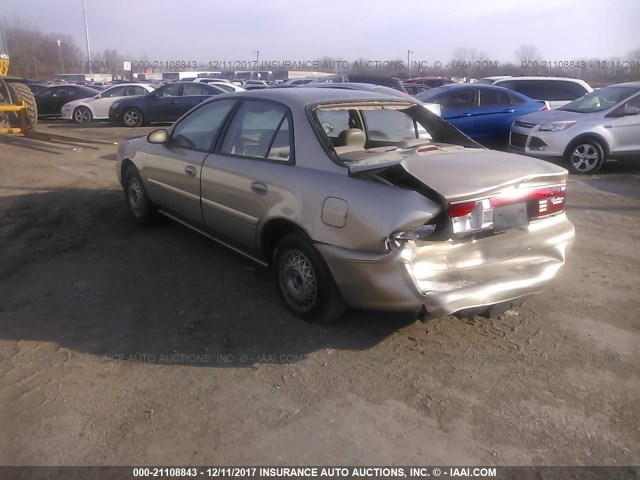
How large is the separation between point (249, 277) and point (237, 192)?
2.73 feet

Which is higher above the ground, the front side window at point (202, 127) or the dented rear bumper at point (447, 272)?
the front side window at point (202, 127)

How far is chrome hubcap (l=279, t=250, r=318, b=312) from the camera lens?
385cm

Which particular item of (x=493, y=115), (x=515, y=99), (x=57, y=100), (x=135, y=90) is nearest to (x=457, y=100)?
(x=493, y=115)

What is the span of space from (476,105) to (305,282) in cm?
981

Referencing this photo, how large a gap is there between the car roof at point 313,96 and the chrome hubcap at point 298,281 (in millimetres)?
1132

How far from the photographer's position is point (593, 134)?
9750 mm

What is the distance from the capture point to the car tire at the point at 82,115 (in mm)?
17875

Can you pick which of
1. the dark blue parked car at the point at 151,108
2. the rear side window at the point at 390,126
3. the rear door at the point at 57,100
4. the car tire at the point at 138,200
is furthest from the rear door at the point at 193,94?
the rear side window at the point at 390,126

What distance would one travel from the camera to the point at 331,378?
11.1ft

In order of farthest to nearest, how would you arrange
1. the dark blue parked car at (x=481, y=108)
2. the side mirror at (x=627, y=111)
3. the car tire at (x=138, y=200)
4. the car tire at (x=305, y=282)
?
the dark blue parked car at (x=481, y=108) < the side mirror at (x=627, y=111) < the car tire at (x=138, y=200) < the car tire at (x=305, y=282)

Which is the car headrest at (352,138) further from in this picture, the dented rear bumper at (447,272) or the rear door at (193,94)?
the rear door at (193,94)

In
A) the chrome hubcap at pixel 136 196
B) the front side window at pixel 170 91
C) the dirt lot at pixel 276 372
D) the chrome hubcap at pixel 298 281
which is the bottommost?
the dirt lot at pixel 276 372

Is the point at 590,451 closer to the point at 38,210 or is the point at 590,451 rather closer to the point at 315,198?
the point at 315,198

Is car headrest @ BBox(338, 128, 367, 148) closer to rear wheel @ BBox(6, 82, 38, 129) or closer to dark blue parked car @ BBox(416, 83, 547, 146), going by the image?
dark blue parked car @ BBox(416, 83, 547, 146)
